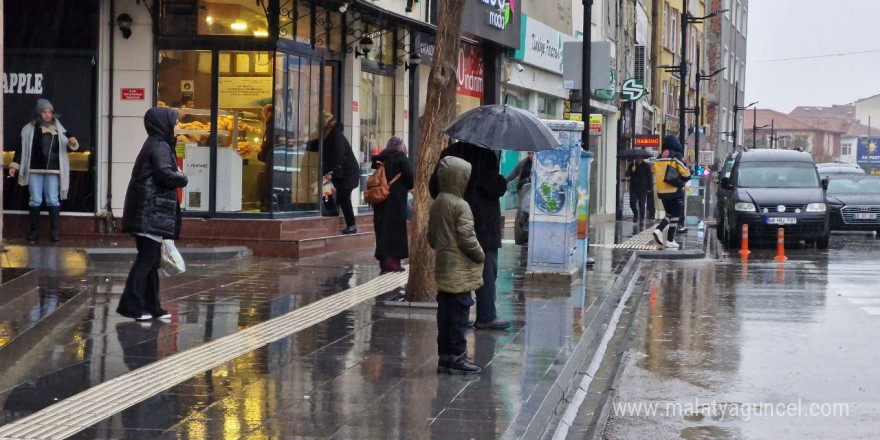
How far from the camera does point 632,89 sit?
39.8 meters

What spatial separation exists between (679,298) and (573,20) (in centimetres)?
2294

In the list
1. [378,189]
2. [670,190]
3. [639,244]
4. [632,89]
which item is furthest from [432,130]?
[632,89]

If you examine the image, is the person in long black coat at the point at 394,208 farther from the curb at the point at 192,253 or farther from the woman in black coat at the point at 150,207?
the woman in black coat at the point at 150,207

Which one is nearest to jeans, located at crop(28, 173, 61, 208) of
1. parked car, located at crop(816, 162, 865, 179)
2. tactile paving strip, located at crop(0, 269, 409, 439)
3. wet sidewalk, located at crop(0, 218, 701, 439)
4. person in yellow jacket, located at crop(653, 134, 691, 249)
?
wet sidewalk, located at crop(0, 218, 701, 439)

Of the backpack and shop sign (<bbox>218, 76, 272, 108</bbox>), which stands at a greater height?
shop sign (<bbox>218, 76, 272, 108</bbox>)

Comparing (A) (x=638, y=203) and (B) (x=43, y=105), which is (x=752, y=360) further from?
(A) (x=638, y=203)

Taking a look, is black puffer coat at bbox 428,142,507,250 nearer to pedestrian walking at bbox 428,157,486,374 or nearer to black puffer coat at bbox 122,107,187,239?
pedestrian walking at bbox 428,157,486,374

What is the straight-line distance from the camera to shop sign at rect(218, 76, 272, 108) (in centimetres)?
1669

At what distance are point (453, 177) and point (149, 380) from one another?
2.45 m

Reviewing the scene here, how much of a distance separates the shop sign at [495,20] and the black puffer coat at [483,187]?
44.0ft

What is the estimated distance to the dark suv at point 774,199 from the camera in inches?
910

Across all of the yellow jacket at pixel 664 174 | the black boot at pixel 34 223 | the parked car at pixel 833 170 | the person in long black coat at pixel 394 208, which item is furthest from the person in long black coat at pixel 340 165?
the parked car at pixel 833 170

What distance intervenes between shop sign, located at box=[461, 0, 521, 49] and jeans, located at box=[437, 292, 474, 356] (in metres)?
15.2

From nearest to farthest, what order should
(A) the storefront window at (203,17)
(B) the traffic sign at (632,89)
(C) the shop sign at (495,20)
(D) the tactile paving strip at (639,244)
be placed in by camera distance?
(A) the storefront window at (203,17), (D) the tactile paving strip at (639,244), (C) the shop sign at (495,20), (B) the traffic sign at (632,89)
